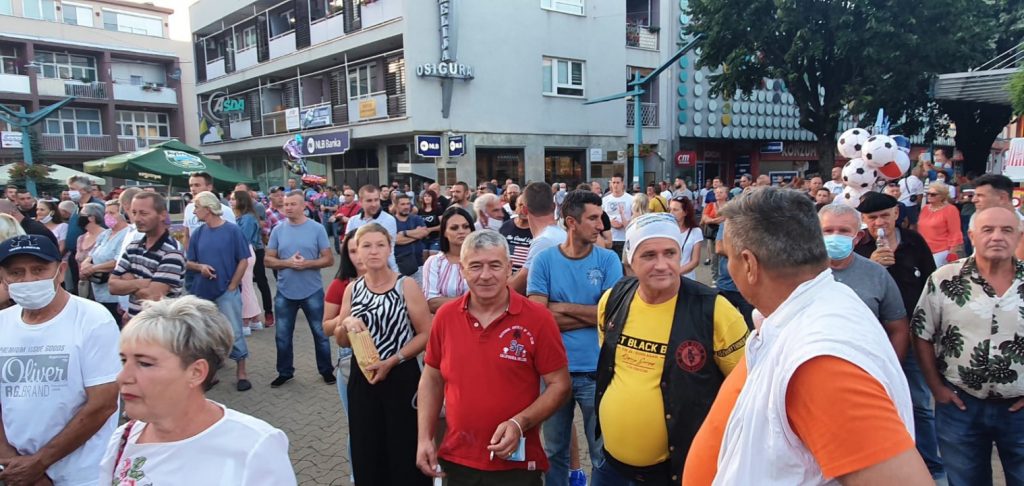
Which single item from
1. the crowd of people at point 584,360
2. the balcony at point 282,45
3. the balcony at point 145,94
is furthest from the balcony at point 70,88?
the crowd of people at point 584,360

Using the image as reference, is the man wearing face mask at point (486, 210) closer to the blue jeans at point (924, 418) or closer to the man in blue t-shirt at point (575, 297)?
the man in blue t-shirt at point (575, 297)

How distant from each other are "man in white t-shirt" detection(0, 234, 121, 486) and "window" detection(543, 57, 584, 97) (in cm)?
2117

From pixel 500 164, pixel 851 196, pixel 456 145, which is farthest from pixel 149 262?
pixel 500 164

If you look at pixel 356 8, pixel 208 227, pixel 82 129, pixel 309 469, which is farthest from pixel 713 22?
pixel 82 129

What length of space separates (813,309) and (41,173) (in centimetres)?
2033

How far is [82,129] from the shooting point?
1506 inches

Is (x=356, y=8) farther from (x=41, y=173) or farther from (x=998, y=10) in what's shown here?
(x=998, y=10)

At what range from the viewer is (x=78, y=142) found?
37625 mm

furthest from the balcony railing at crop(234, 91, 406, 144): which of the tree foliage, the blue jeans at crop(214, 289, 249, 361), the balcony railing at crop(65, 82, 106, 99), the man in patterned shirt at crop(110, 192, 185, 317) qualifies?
the man in patterned shirt at crop(110, 192, 185, 317)

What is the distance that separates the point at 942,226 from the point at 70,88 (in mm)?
45823

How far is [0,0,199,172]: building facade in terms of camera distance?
3572cm

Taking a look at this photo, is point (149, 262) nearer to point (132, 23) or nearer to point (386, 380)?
point (386, 380)

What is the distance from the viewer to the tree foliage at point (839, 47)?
699 inches

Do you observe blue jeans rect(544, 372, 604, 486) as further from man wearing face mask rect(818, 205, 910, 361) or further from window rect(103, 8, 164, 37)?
window rect(103, 8, 164, 37)
